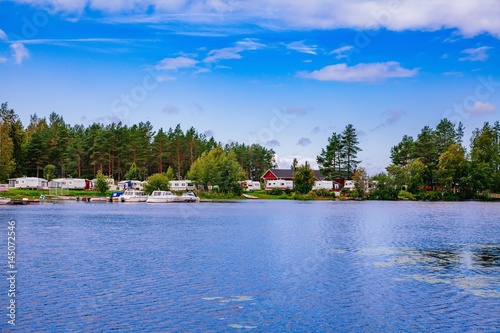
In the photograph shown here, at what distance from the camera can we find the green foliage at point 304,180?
540 feet

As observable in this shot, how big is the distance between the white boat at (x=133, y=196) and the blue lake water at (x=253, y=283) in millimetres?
85119

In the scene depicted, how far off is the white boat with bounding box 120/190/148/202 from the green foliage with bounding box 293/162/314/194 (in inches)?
1988

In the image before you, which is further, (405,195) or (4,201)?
(405,195)

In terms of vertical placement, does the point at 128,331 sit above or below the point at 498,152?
below

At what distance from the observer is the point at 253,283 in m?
28.8

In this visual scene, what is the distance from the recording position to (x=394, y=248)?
1746 inches

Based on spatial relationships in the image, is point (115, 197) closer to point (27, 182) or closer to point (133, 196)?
point (133, 196)

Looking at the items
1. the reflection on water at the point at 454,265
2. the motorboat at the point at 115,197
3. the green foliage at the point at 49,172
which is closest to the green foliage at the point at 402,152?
the motorboat at the point at 115,197

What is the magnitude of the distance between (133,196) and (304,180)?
56.4 meters

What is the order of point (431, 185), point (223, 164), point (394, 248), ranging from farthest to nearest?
point (431, 185), point (223, 164), point (394, 248)

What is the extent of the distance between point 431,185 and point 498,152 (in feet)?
73.1

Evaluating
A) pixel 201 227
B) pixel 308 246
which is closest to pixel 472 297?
pixel 308 246

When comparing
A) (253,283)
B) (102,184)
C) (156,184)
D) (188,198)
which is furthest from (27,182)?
(253,283)

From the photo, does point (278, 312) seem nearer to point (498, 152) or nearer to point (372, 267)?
point (372, 267)
